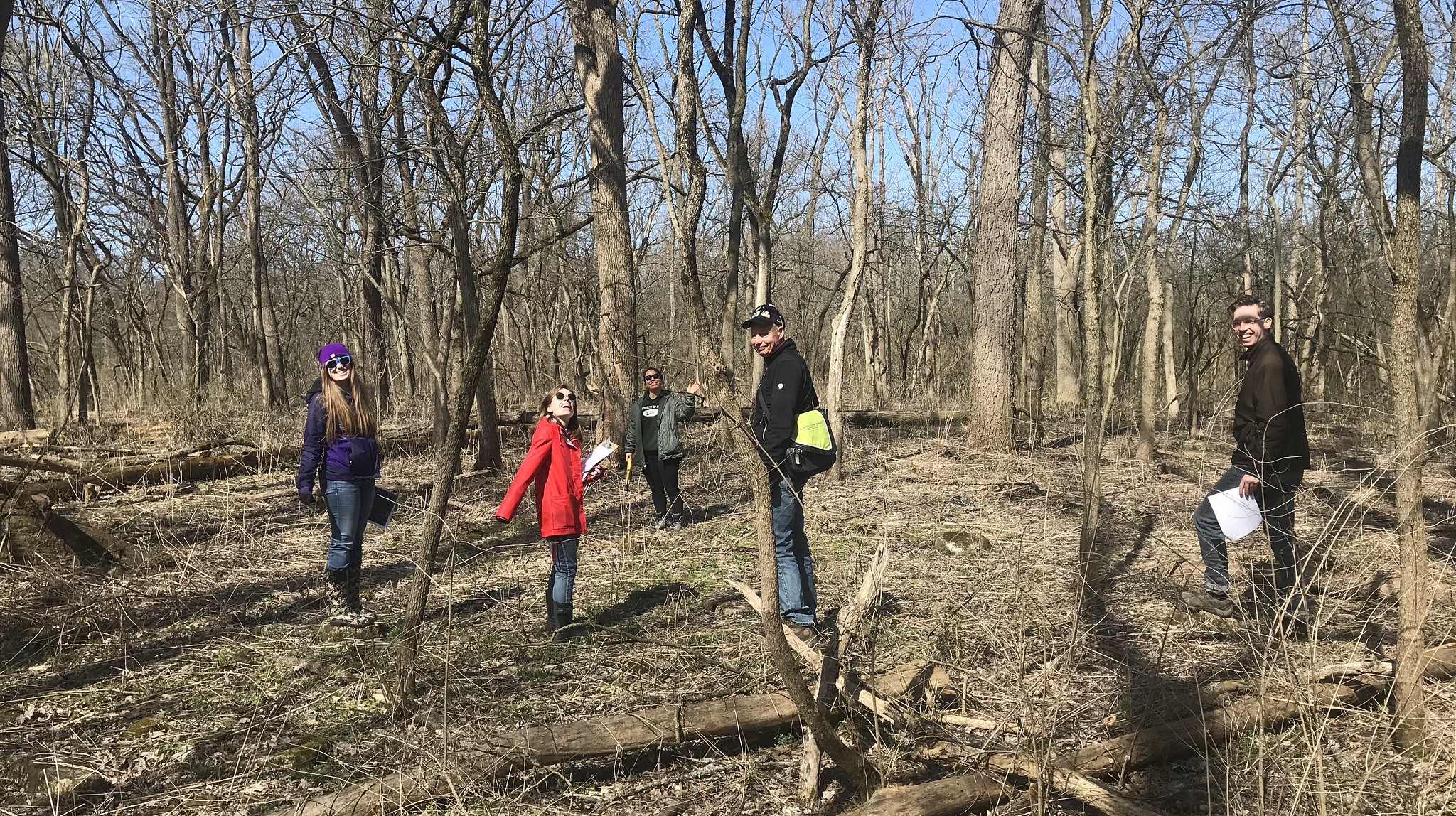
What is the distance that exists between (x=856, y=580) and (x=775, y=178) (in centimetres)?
558

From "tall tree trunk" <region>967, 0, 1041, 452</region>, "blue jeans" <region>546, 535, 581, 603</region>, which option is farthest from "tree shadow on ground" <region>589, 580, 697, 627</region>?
"tall tree trunk" <region>967, 0, 1041, 452</region>

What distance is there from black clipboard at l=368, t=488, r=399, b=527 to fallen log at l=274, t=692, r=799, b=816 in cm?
244

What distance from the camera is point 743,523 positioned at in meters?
7.77

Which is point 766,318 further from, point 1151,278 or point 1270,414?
point 1151,278

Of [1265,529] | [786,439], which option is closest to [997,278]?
[1265,529]

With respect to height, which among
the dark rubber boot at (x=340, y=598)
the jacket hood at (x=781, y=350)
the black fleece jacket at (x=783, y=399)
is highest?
the jacket hood at (x=781, y=350)

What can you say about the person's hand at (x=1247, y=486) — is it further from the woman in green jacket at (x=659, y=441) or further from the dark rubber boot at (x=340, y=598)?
the dark rubber boot at (x=340, y=598)

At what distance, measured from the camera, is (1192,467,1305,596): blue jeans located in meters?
4.54

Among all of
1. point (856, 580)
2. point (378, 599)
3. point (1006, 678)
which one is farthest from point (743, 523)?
point (1006, 678)

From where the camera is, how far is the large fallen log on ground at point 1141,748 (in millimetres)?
2869

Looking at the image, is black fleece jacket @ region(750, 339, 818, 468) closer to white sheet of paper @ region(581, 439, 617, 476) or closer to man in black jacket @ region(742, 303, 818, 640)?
man in black jacket @ region(742, 303, 818, 640)

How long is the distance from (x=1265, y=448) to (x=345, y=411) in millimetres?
5031

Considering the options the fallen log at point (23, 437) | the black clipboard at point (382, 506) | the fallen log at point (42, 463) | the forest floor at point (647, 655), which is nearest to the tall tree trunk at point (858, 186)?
the forest floor at point (647, 655)

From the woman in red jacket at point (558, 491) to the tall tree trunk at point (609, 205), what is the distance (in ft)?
14.7
